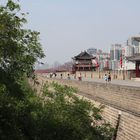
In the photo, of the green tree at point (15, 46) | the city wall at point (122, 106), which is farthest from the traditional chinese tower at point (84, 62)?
the green tree at point (15, 46)

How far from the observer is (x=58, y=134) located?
1550 centimetres

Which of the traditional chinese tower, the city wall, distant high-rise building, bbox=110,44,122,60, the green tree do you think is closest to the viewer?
the green tree

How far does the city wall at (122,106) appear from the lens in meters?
16.6

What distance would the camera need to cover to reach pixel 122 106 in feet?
64.2

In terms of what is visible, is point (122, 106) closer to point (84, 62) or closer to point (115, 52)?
point (84, 62)

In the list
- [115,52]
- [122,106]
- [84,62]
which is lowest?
[122,106]

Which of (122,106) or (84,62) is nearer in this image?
(122,106)

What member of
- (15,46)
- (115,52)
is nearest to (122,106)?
(15,46)

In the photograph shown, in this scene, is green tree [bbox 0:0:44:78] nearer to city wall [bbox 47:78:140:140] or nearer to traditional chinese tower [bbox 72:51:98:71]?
city wall [bbox 47:78:140:140]

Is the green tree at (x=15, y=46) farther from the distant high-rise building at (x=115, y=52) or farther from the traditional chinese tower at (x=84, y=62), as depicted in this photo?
the distant high-rise building at (x=115, y=52)

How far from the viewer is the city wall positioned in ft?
54.4

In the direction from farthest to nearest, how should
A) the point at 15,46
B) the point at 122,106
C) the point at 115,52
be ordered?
the point at 115,52 → the point at 122,106 → the point at 15,46

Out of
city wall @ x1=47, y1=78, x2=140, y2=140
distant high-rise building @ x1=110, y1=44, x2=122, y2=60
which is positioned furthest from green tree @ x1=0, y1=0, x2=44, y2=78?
distant high-rise building @ x1=110, y1=44, x2=122, y2=60

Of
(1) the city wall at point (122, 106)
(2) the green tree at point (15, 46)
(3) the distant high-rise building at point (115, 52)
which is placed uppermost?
(3) the distant high-rise building at point (115, 52)
